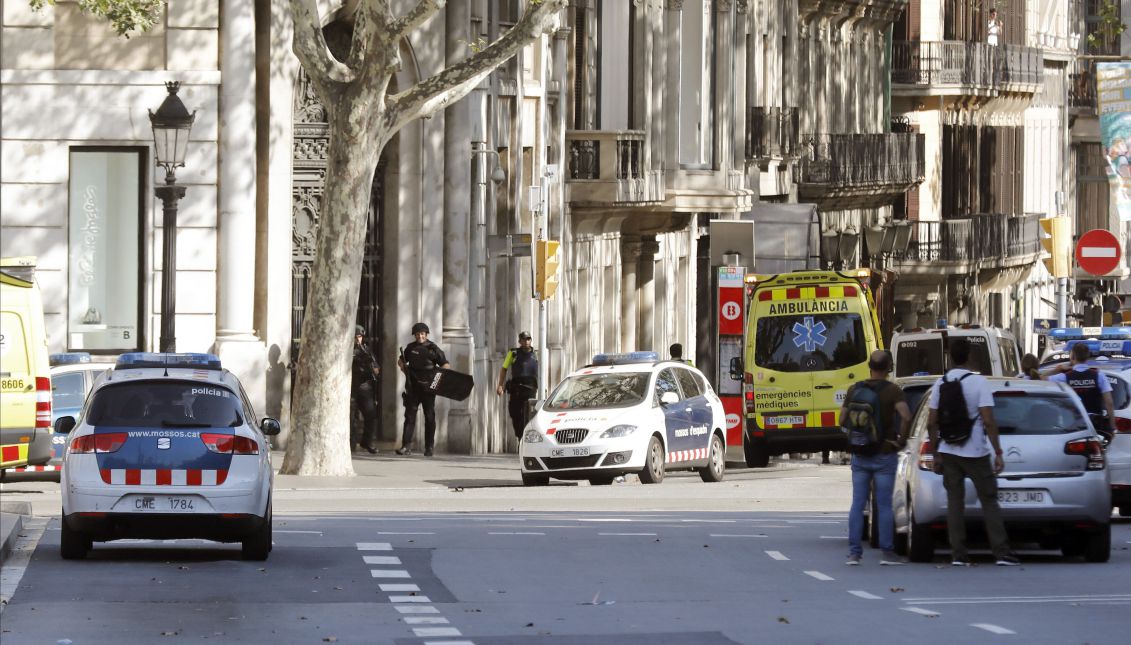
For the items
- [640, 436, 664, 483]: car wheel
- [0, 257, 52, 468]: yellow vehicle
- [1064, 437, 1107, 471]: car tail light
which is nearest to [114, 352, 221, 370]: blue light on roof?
[0, 257, 52, 468]: yellow vehicle

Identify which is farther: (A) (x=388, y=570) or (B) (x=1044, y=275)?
(B) (x=1044, y=275)

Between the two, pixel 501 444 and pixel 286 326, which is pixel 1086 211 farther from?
pixel 286 326

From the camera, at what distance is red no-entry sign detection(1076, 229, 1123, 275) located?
36719mm

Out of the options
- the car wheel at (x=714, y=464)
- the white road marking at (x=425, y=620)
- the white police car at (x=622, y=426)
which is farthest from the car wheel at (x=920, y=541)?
the car wheel at (x=714, y=464)

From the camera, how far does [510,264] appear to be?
41812 mm

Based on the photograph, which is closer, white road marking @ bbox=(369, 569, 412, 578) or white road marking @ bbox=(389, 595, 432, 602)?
white road marking @ bbox=(389, 595, 432, 602)

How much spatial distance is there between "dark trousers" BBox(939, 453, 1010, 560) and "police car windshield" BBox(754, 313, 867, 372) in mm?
15330

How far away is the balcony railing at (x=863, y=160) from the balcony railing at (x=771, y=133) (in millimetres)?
2424

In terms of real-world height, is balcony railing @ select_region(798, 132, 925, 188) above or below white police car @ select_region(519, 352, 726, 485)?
above

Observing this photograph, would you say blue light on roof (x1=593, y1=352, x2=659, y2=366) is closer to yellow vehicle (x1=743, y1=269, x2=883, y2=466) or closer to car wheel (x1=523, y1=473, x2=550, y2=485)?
car wheel (x1=523, y1=473, x2=550, y2=485)

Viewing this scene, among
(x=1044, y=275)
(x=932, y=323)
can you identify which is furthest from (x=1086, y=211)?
(x=932, y=323)

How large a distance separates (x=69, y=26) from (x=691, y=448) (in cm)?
998

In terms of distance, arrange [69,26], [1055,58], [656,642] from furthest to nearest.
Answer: [1055,58]
[69,26]
[656,642]

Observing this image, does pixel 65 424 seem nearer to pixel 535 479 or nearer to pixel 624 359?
pixel 535 479
